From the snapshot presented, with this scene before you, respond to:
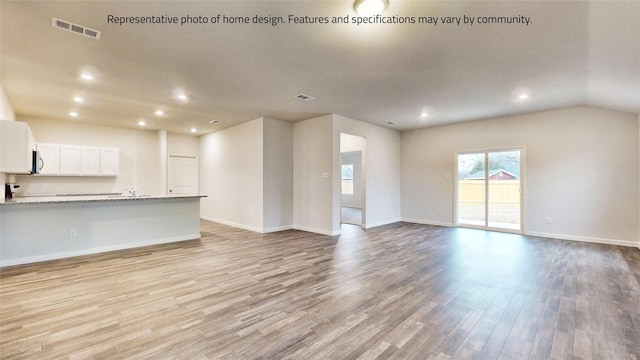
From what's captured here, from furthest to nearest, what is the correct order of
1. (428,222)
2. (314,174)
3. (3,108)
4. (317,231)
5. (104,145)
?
(428,222), (104,145), (314,174), (317,231), (3,108)

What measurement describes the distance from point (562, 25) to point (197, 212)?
20.5ft

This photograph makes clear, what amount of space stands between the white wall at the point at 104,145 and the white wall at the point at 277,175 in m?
3.82

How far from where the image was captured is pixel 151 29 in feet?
8.68

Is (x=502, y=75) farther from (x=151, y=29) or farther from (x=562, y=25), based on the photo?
(x=151, y=29)

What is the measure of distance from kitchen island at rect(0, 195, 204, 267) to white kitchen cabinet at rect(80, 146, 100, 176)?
2348 millimetres

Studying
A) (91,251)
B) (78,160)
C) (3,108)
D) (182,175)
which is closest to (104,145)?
(78,160)

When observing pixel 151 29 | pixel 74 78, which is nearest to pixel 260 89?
pixel 151 29

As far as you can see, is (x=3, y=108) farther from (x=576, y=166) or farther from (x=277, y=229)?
(x=576, y=166)

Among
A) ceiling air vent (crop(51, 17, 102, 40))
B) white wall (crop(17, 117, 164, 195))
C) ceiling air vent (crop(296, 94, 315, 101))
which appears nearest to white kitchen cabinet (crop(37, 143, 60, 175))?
white wall (crop(17, 117, 164, 195))

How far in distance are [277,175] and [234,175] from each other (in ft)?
4.70

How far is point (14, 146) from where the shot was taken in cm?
402

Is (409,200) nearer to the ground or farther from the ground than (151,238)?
farther from the ground

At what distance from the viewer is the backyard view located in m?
6.39

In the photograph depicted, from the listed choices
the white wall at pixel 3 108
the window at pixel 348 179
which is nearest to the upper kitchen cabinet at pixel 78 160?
the white wall at pixel 3 108
